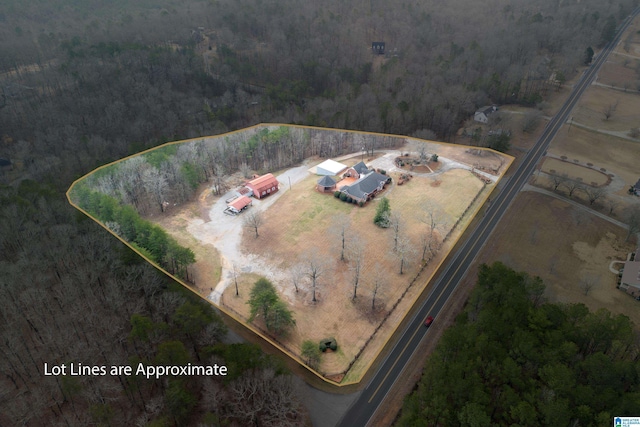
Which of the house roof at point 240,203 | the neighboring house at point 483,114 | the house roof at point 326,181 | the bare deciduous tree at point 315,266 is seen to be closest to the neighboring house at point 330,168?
the house roof at point 326,181

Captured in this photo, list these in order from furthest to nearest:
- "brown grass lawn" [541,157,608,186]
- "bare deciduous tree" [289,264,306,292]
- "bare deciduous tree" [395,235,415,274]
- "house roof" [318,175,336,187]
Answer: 1. "brown grass lawn" [541,157,608,186]
2. "house roof" [318,175,336,187]
3. "bare deciduous tree" [395,235,415,274]
4. "bare deciduous tree" [289,264,306,292]

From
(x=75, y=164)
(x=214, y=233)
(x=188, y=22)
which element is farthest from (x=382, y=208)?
(x=188, y=22)

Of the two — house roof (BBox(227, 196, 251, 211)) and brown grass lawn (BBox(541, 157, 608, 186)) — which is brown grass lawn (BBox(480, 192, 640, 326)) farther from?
house roof (BBox(227, 196, 251, 211))

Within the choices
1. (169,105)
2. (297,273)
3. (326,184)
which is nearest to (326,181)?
(326,184)

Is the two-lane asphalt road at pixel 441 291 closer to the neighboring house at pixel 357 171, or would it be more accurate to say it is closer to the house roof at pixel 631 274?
the house roof at pixel 631 274

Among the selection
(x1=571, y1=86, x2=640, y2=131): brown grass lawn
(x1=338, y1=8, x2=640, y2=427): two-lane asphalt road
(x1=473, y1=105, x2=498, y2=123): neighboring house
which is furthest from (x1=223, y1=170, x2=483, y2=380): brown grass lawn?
(x1=571, y1=86, x2=640, y2=131): brown grass lawn

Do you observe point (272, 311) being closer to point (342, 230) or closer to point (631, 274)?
point (342, 230)

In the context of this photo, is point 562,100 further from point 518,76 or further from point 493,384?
point 493,384
